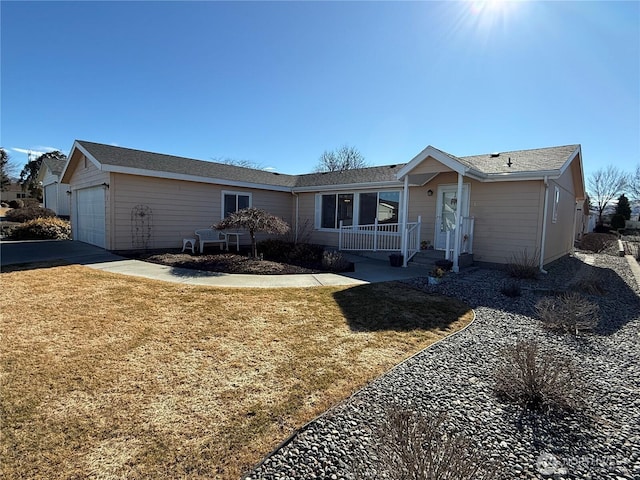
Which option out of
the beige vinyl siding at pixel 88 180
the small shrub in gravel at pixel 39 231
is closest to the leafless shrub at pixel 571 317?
the beige vinyl siding at pixel 88 180

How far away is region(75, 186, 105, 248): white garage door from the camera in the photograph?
36.5ft

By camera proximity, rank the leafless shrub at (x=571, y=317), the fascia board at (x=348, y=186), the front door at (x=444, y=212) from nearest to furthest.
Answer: the leafless shrub at (x=571, y=317) < the front door at (x=444, y=212) < the fascia board at (x=348, y=186)

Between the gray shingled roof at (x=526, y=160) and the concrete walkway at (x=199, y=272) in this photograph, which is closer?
the concrete walkway at (x=199, y=272)

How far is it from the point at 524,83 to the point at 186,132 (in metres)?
18.8

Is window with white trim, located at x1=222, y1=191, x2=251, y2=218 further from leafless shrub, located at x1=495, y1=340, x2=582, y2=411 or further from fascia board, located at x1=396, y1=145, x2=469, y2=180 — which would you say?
leafless shrub, located at x1=495, y1=340, x2=582, y2=411

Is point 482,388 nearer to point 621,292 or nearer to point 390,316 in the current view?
point 390,316

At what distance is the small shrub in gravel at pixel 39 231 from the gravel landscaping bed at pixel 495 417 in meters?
18.1

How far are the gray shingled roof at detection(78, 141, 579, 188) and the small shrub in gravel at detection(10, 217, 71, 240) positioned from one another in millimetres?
6503

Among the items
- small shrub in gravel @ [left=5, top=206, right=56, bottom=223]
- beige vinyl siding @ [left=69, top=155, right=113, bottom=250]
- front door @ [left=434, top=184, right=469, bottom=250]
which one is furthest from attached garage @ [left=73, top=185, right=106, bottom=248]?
front door @ [left=434, top=184, right=469, bottom=250]

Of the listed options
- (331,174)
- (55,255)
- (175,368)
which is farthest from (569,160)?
(55,255)

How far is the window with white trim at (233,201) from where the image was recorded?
12.9 meters

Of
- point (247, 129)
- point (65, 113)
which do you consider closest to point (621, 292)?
point (247, 129)

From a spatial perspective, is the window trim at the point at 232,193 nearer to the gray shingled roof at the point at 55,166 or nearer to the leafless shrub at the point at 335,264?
the leafless shrub at the point at 335,264

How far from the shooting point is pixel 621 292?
7.32 metres
